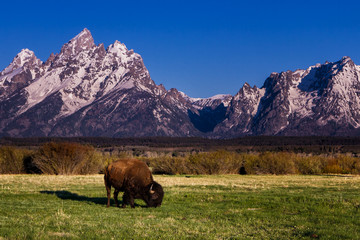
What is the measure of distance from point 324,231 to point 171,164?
38.1 meters

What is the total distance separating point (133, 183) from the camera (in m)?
18.5

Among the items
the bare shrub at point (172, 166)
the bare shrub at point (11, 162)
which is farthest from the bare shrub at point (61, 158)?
the bare shrub at point (172, 166)

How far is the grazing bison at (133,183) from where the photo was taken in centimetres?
1852

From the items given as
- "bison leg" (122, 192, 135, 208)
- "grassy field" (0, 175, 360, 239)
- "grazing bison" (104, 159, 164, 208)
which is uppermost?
"grazing bison" (104, 159, 164, 208)

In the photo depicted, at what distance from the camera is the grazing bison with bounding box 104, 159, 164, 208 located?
1852 centimetres

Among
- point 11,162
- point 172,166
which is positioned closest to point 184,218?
point 11,162

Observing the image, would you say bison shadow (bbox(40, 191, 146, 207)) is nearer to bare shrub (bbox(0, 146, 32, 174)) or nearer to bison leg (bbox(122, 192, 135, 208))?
bison leg (bbox(122, 192, 135, 208))

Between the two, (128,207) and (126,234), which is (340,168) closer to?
(128,207)

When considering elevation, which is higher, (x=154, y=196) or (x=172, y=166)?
(x=172, y=166)

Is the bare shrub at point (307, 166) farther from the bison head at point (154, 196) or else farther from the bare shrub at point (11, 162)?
the bison head at point (154, 196)

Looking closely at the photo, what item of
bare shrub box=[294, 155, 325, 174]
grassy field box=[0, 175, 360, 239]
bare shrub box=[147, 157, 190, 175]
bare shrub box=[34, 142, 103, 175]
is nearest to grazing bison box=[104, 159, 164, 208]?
grassy field box=[0, 175, 360, 239]

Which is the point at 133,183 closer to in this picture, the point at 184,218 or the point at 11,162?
the point at 184,218

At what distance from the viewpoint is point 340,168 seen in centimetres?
5478

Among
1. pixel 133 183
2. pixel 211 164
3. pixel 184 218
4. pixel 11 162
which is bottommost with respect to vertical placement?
pixel 184 218
